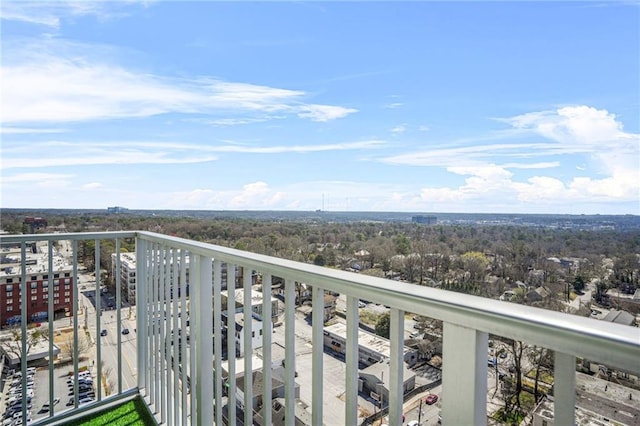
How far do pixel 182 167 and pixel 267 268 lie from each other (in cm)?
1385

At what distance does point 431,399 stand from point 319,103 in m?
14.8

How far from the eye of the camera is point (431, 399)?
75 centimetres

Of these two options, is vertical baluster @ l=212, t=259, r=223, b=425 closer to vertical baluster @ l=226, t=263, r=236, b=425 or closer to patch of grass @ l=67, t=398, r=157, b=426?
vertical baluster @ l=226, t=263, r=236, b=425

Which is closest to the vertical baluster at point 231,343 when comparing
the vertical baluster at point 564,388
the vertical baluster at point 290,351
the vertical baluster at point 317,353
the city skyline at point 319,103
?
the vertical baluster at point 290,351

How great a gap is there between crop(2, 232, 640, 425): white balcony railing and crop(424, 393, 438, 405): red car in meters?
0.02

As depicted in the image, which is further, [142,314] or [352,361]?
[142,314]

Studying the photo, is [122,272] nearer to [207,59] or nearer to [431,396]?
[431,396]

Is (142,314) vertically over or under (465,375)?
under

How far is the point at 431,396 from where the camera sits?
2.46 feet

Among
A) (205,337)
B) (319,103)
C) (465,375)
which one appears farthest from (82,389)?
(319,103)

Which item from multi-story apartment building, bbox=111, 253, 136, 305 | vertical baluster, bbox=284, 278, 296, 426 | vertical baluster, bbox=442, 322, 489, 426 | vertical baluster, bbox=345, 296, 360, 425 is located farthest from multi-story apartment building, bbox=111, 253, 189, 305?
vertical baluster, bbox=442, 322, 489, 426

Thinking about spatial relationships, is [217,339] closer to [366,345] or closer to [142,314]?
[366,345]

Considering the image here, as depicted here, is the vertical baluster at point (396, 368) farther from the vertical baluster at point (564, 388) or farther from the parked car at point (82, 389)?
the parked car at point (82, 389)

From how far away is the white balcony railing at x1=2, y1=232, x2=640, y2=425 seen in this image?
1.80 ft
